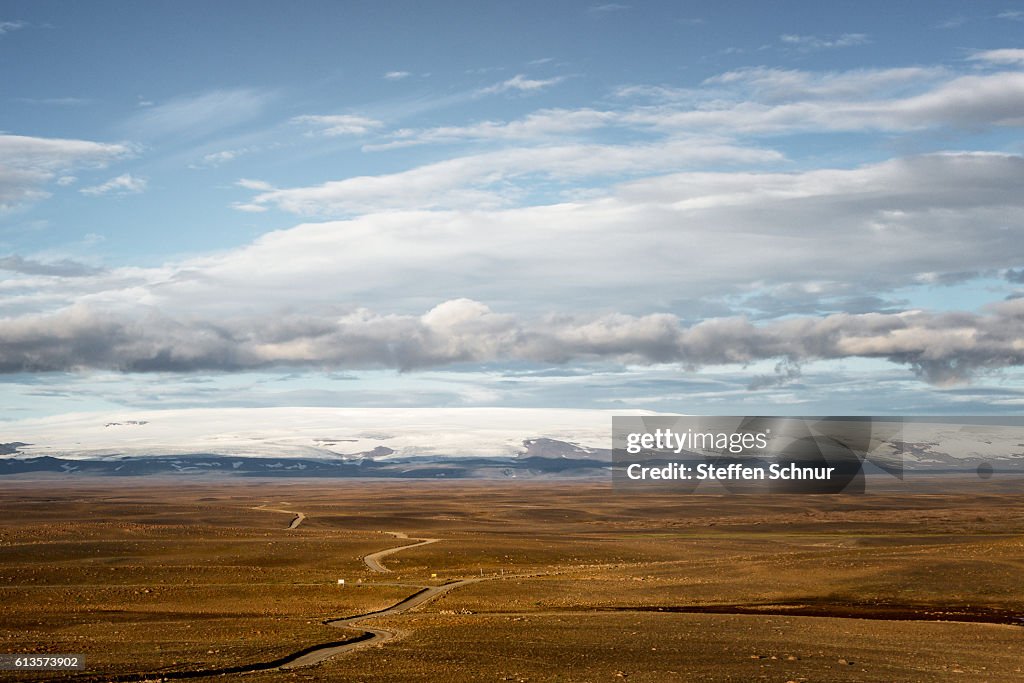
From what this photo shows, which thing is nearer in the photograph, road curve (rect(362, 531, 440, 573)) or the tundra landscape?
the tundra landscape

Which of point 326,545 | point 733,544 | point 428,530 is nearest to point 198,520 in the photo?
point 428,530

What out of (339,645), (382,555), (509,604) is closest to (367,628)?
(339,645)

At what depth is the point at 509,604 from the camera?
60688 millimetres

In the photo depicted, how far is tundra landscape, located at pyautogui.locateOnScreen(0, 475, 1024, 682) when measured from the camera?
114 ft

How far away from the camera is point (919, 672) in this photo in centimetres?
3409

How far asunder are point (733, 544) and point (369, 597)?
53.6m

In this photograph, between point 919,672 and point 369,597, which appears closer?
point 919,672

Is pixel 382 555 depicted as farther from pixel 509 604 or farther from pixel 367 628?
pixel 367 628

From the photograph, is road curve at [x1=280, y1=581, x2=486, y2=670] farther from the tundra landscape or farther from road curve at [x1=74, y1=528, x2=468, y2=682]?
the tundra landscape

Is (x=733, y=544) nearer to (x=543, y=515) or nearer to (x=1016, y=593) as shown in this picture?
(x=1016, y=593)

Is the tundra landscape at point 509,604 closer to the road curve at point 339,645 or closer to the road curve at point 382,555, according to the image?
the road curve at point 339,645

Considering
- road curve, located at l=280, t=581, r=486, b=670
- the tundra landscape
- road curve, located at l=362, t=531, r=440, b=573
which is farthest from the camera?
road curve, located at l=362, t=531, r=440, b=573

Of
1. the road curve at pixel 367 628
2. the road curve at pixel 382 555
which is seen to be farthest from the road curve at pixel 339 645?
the road curve at pixel 382 555

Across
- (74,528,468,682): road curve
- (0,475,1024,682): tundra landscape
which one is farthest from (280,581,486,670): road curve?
(0,475,1024,682): tundra landscape
